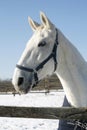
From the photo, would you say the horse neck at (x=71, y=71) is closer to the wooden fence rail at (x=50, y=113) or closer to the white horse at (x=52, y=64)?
the white horse at (x=52, y=64)

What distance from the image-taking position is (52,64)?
163 inches

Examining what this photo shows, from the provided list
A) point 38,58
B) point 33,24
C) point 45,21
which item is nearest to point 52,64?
point 38,58

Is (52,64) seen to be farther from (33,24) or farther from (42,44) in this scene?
(33,24)

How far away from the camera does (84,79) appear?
4.07 metres

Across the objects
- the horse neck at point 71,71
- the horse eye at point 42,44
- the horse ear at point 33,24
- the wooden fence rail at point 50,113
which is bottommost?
the wooden fence rail at point 50,113

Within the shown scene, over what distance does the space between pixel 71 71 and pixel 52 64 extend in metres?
0.24

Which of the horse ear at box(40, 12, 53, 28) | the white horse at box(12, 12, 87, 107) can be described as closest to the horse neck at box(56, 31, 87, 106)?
the white horse at box(12, 12, 87, 107)

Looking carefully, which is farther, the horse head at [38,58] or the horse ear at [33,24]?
the horse ear at [33,24]

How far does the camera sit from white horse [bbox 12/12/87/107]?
13.0 feet

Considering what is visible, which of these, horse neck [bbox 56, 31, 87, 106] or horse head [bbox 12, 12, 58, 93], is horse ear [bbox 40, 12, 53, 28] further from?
horse neck [bbox 56, 31, 87, 106]

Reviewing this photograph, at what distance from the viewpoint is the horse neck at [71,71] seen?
399 cm

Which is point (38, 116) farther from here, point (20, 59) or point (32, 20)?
point (32, 20)

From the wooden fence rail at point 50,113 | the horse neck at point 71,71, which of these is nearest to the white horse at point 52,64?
the horse neck at point 71,71

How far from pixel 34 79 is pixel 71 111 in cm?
61
